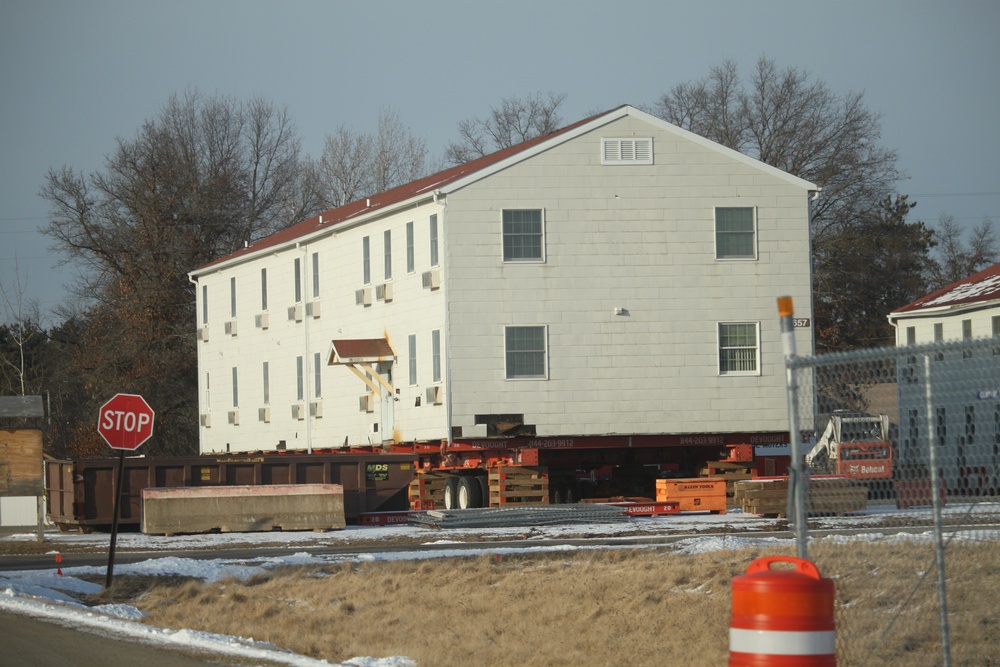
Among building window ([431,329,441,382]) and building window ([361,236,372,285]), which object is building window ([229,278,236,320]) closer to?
building window ([361,236,372,285])

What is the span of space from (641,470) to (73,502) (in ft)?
46.3

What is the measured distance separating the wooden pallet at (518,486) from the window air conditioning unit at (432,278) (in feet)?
15.1

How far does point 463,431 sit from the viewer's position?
31031 mm

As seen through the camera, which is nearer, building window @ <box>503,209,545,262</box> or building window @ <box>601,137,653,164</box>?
building window @ <box>503,209,545,262</box>

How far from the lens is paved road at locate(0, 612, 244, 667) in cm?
1097

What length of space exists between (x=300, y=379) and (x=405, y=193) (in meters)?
6.65

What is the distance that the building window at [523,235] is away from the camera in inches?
1252

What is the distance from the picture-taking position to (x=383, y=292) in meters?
34.6

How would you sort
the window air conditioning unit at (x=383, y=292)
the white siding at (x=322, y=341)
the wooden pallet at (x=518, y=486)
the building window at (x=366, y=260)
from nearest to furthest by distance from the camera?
1. the wooden pallet at (x=518, y=486)
2. the white siding at (x=322, y=341)
3. the window air conditioning unit at (x=383, y=292)
4. the building window at (x=366, y=260)

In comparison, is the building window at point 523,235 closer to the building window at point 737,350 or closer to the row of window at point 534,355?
the row of window at point 534,355

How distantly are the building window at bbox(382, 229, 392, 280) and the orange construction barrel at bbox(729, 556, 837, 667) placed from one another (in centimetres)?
2721

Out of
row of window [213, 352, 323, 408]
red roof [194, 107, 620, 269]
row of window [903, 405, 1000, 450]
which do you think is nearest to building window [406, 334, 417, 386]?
red roof [194, 107, 620, 269]

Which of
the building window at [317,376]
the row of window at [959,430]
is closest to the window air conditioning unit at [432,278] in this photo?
the building window at [317,376]

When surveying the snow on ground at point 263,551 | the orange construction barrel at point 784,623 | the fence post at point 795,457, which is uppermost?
the fence post at point 795,457
